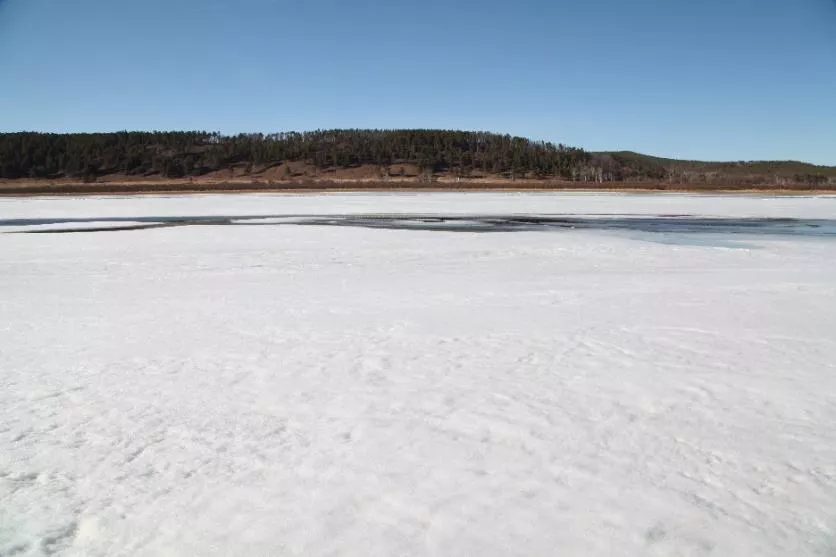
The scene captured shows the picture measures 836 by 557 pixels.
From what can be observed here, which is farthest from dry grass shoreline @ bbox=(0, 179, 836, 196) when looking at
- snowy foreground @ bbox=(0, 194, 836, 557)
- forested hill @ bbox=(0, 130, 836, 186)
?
snowy foreground @ bbox=(0, 194, 836, 557)

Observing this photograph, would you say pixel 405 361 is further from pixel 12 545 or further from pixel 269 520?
pixel 12 545

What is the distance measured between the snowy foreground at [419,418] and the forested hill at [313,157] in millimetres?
98963

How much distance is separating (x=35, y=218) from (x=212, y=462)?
2583cm

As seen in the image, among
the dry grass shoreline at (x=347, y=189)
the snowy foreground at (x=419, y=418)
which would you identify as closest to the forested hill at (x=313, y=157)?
the dry grass shoreline at (x=347, y=189)

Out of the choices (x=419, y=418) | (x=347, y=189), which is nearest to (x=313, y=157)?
(x=347, y=189)

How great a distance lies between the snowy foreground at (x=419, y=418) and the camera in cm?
320

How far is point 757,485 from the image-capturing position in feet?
11.8

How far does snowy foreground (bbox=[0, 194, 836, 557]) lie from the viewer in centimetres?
320

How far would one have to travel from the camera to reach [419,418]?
4617 millimetres

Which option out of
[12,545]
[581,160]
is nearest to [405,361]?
[12,545]

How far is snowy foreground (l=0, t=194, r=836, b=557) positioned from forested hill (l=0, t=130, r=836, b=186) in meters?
99.0

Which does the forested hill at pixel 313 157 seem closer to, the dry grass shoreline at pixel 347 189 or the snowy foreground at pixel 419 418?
the dry grass shoreline at pixel 347 189

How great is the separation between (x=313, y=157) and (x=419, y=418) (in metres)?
125

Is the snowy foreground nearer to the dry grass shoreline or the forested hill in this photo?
the dry grass shoreline
